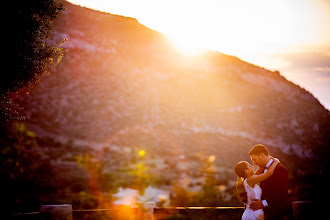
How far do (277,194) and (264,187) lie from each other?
0.21m

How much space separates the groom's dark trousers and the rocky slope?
2879 cm

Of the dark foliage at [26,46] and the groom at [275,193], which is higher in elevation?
the dark foliage at [26,46]

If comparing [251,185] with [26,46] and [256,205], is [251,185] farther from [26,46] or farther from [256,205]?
[26,46]

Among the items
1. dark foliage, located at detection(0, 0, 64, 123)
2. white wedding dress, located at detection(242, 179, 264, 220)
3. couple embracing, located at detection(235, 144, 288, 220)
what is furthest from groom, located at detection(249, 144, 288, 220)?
dark foliage, located at detection(0, 0, 64, 123)

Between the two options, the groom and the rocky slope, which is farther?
the rocky slope

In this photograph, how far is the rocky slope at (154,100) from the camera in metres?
34.9

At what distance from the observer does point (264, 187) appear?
500cm

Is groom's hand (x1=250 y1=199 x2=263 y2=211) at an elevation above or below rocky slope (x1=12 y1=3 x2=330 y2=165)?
below

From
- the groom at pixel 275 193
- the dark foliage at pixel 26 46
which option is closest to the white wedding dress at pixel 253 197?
the groom at pixel 275 193

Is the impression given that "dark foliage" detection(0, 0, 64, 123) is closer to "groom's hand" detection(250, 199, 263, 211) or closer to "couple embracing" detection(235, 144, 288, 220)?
"couple embracing" detection(235, 144, 288, 220)

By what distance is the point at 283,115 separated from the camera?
4800cm

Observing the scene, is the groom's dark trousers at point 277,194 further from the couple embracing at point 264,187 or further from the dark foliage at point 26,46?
the dark foliage at point 26,46

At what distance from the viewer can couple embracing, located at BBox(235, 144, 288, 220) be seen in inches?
190

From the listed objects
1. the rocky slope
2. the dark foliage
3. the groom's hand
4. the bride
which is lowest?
the groom's hand
